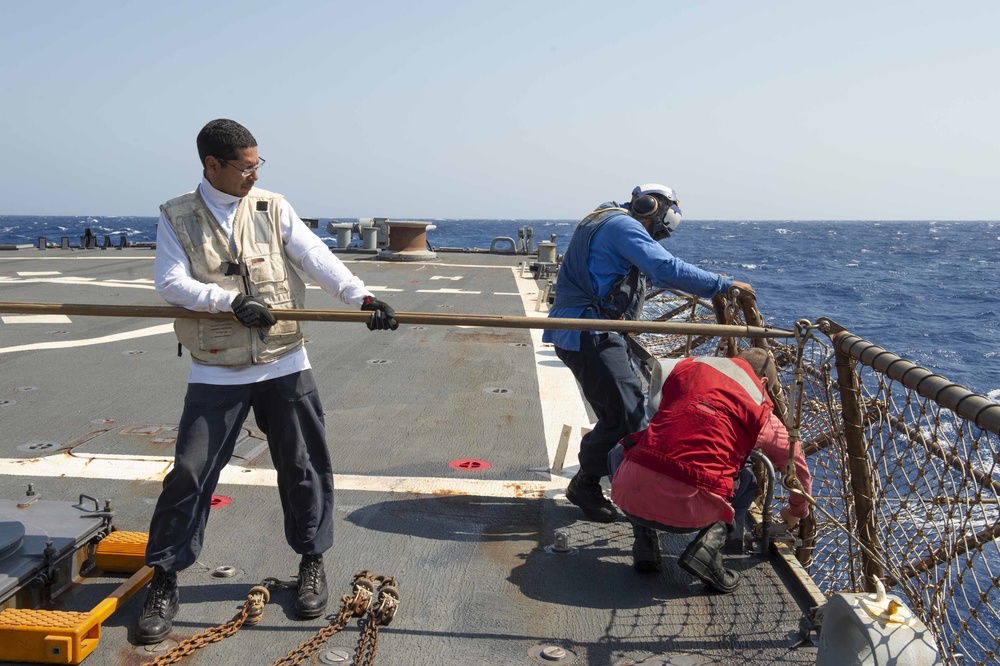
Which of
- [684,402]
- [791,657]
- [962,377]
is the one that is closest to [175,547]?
[684,402]

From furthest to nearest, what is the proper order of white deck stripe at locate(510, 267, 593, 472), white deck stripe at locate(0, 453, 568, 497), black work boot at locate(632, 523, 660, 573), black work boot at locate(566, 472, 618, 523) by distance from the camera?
white deck stripe at locate(510, 267, 593, 472), white deck stripe at locate(0, 453, 568, 497), black work boot at locate(566, 472, 618, 523), black work boot at locate(632, 523, 660, 573)

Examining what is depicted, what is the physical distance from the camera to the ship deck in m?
3.16

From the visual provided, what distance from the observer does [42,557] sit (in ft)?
10.6

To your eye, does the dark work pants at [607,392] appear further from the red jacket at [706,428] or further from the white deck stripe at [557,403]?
the white deck stripe at [557,403]

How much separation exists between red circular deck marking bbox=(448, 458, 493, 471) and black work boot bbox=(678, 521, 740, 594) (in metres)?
1.92

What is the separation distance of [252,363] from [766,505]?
238 centimetres

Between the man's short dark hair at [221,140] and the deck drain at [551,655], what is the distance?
2.20 meters

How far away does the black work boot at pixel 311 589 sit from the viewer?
10.7 ft

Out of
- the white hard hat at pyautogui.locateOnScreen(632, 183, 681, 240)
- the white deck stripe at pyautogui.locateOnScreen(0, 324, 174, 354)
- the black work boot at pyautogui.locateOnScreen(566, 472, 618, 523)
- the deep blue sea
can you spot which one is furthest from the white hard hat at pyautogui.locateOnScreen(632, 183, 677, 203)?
the deep blue sea

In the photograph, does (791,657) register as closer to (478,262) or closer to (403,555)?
(403,555)

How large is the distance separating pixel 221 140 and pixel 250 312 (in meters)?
0.66

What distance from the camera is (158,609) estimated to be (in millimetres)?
3131

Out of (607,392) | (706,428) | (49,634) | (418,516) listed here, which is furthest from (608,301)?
(49,634)

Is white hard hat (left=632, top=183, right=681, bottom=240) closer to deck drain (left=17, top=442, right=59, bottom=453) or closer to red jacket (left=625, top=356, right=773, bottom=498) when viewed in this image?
red jacket (left=625, top=356, right=773, bottom=498)
